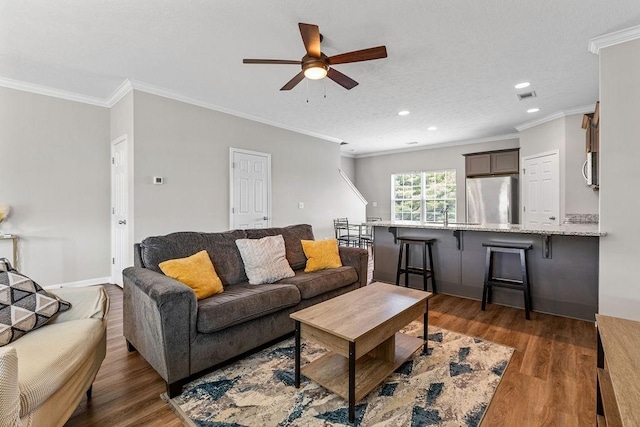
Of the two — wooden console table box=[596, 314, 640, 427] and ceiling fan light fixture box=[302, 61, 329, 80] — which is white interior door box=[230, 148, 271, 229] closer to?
ceiling fan light fixture box=[302, 61, 329, 80]

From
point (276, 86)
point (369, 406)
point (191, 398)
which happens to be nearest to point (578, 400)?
point (369, 406)

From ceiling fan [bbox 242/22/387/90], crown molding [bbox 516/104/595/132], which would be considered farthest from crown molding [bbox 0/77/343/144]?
crown molding [bbox 516/104/595/132]

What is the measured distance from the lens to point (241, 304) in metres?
2.14

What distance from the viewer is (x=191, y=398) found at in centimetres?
180

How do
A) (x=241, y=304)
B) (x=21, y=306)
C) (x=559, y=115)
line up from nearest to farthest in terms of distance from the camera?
(x=21, y=306) < (x=241, y=304) < (x=559, y=115)

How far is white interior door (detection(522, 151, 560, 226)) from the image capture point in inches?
194

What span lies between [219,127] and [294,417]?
4047 mm

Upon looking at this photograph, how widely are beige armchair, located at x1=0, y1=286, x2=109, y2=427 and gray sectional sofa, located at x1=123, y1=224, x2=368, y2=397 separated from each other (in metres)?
0.29

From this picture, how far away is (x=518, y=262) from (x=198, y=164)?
4351 millimetres

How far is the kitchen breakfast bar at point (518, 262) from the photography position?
9.86ft

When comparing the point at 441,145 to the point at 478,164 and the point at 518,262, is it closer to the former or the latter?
the point at 478,164

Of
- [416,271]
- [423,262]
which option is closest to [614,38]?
[423,262]

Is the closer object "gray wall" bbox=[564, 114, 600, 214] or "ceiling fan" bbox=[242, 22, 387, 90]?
"ceiling fan" bbox=[242, 22, 387, 90]

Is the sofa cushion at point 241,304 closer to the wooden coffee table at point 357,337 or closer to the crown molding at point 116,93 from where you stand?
the wooden coffee table at point 357,337
